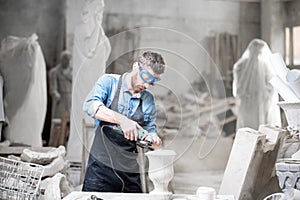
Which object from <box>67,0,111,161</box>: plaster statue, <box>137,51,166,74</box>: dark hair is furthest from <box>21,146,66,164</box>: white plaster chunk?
<box>137,51,166,74</box>: dark hair

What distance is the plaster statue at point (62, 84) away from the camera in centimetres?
651

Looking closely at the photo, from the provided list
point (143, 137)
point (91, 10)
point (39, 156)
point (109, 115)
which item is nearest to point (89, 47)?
point (91, 10)

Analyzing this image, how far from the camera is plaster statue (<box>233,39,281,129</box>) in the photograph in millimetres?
5973

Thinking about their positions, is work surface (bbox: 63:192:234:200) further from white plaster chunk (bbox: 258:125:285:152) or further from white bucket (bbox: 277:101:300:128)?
white plaster chunk (bbox: 258:125:285:152)

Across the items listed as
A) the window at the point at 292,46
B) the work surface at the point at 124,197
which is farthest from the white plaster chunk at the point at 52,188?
the window at the point at 292,46

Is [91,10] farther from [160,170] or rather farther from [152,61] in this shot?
[160,170]

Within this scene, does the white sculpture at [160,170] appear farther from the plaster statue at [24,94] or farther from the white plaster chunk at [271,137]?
the plaster statue at [24,94]

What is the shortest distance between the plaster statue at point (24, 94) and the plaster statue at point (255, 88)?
253 centimetres

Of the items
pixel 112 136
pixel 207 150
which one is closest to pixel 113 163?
pixel 112 136

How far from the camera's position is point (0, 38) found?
611 cm

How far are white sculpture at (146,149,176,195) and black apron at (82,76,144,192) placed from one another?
34cm

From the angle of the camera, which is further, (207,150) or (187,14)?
(187,14)

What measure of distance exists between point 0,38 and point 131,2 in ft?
5.71

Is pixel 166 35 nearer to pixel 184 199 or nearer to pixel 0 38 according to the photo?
pixel 184 199
